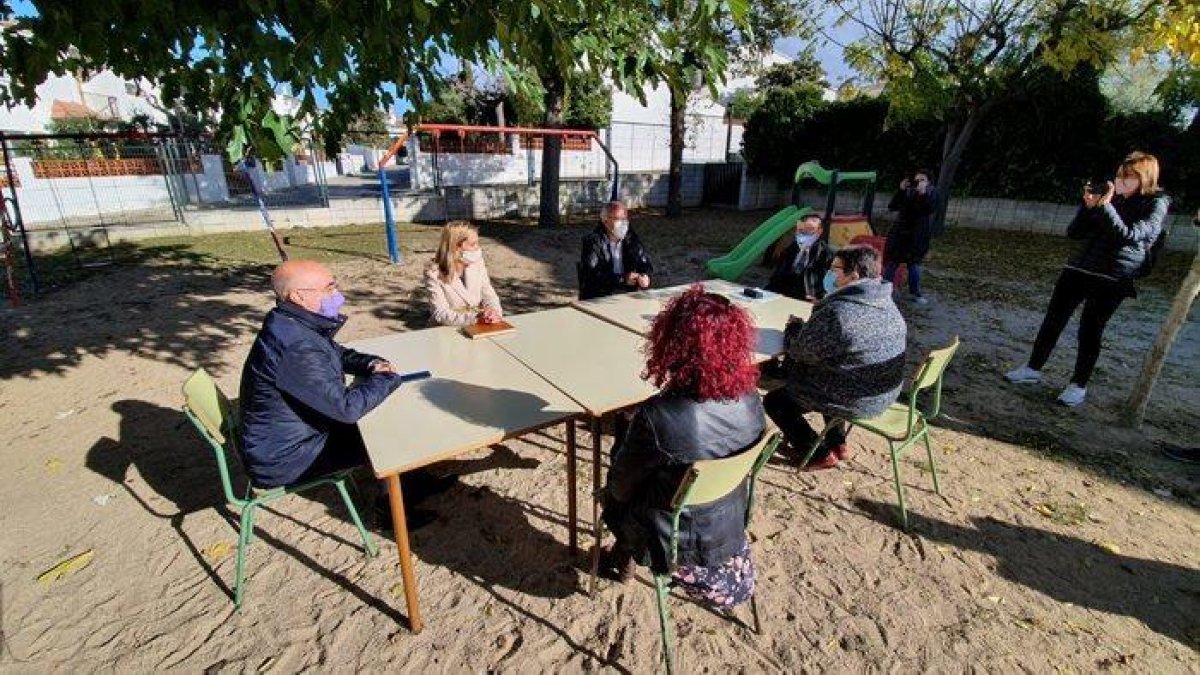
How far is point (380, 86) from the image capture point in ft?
11.2

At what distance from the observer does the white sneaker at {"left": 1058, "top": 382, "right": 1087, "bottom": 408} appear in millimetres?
4652

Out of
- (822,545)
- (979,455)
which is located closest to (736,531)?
(822,545)

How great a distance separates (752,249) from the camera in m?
8.72

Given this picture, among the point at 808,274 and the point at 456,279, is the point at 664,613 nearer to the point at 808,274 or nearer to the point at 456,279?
the point at 456,279

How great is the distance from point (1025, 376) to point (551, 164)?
425 inches

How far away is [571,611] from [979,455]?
319 centimetres

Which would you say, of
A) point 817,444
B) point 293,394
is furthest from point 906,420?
point 293,394

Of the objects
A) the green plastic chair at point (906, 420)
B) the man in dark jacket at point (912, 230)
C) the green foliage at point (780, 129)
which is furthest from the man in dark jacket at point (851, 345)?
the green foliage at point (780, 129)

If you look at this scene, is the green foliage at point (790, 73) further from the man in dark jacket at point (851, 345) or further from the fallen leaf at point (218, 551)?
the fallen leaf at point (218, 551)

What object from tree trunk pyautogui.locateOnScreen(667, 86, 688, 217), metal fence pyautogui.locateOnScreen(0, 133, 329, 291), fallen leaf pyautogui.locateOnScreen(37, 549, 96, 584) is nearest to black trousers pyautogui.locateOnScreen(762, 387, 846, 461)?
fallen leaf pyautogui.locateOnScreen(37, 549, 96, 584)

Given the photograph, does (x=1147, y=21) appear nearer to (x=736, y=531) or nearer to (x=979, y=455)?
(x=979, y=455)

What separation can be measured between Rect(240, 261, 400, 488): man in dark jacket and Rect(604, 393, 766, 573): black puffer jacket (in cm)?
125

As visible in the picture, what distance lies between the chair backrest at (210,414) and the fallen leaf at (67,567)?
1160 mm

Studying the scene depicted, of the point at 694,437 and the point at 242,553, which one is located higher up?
the point at 694,437
